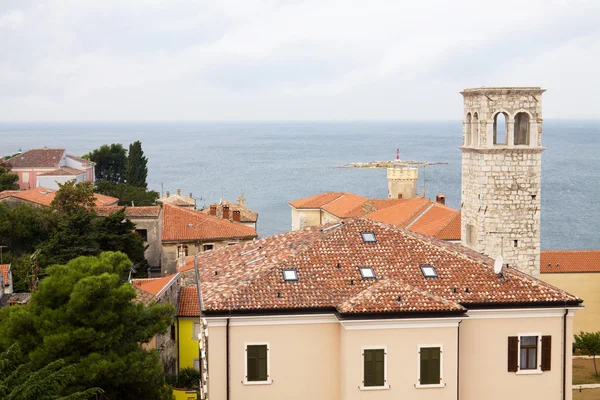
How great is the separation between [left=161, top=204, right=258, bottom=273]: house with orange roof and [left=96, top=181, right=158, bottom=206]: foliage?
18273 millimetres

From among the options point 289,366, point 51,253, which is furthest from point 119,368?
point 51,253

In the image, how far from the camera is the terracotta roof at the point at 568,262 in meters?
37.4

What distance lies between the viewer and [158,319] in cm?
2058

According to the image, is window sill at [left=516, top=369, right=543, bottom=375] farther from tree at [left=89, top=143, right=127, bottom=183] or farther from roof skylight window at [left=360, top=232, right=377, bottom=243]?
tree at [left=89, top=143, right=127, bottom=183]

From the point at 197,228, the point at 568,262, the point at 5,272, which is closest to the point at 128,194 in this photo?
the point at 197,228

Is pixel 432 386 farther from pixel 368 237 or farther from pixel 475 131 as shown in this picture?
pixel 475 131

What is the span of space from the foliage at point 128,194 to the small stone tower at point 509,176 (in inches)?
1555

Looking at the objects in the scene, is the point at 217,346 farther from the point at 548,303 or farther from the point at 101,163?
the point at 101,163

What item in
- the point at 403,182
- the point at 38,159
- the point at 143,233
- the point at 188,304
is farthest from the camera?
the point at 38,159

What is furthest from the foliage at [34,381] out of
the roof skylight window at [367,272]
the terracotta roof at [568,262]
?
the terracotta roof at [568,262]

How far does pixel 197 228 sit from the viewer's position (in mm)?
45188

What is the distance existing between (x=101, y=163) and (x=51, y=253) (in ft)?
170

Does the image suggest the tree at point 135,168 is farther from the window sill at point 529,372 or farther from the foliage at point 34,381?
the window sill at point 529,372

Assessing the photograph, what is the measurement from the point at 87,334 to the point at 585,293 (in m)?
26.4
